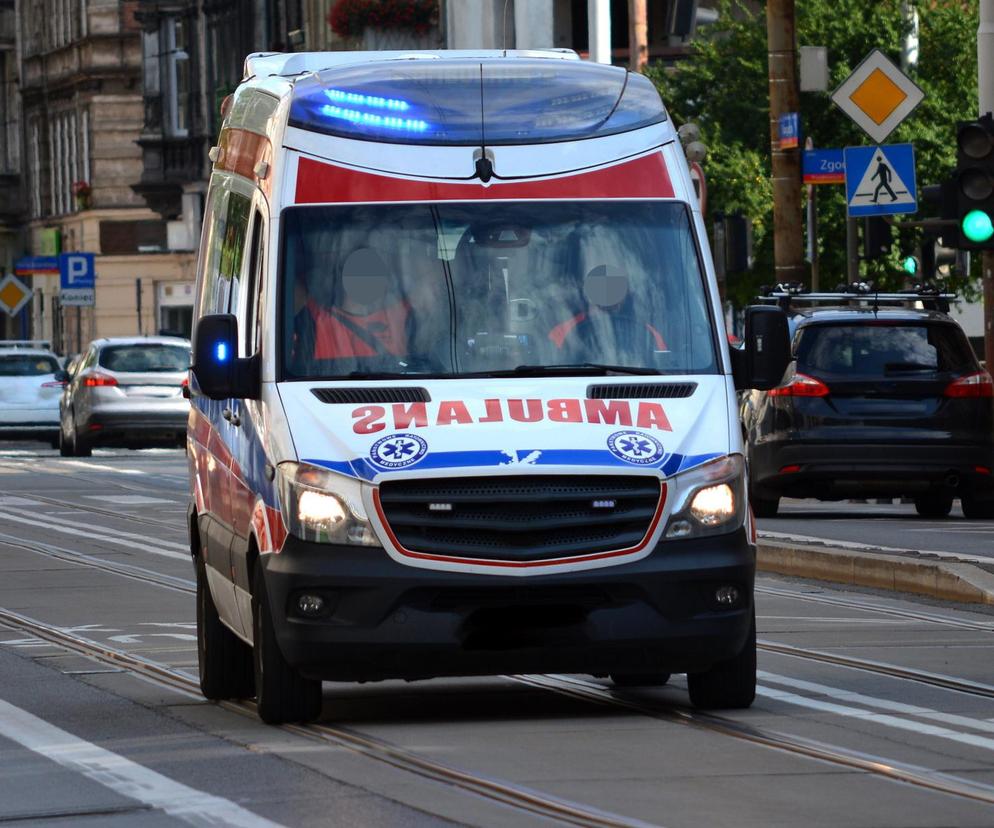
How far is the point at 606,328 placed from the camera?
10523mm

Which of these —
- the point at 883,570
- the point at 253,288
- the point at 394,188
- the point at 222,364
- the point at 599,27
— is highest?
the point at 599,27

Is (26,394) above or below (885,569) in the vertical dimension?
above

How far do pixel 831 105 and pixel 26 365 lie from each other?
15242 millimetres

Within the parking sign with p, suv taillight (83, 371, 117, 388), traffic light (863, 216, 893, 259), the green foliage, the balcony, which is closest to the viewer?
traffic light (863, 216, 893, 259)

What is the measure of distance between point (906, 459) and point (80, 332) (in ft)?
190

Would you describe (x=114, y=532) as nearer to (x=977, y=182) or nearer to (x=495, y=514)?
(x=977, y=182)

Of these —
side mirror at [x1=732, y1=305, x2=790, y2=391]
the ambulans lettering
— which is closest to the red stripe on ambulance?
side mirror at [x1=732, y1=305, x2=790, y2=391]

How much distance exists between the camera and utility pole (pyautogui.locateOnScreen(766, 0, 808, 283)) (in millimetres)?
27328

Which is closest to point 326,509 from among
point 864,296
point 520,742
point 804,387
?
point 520,742

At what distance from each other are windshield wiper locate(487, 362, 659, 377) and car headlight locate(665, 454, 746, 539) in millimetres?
567

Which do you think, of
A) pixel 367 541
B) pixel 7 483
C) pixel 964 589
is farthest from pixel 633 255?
pixel 7 483

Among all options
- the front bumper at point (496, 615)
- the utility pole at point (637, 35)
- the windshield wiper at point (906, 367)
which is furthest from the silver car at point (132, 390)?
the front bumper at point (496, 615)

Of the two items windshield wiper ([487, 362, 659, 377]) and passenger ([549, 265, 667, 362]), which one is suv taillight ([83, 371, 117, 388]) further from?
windshield wiper ([487, 362, 659, 377])

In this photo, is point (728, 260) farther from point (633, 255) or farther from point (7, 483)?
point (633, 255)
